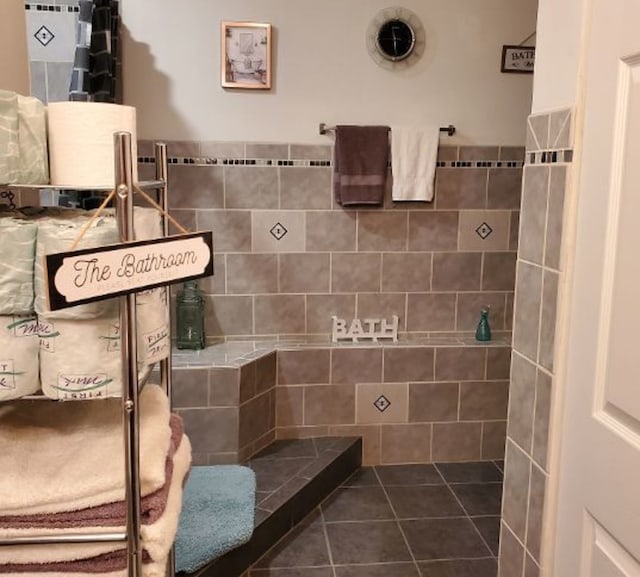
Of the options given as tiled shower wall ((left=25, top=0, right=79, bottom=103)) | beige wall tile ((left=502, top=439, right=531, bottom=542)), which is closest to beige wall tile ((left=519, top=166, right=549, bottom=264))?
beige wall tile ((left=502, top=439, right=531, bottom=542))

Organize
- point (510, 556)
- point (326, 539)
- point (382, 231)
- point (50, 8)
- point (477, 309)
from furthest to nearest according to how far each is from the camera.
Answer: point (477, 309) → point (382, 231) → point (50, 8) → point (326, 539) → point (510, 556)

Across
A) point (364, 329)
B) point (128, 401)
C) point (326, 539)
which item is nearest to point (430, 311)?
point (364, 329)

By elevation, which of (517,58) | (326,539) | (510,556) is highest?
(517,58)

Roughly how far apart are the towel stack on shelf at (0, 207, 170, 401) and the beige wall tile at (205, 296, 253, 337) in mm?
2063

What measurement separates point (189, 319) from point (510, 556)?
1866 mm

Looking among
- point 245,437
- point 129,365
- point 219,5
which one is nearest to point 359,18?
point 219,5

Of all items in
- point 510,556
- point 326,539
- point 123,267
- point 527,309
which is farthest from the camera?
point 326,539

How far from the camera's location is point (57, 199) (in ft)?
8.75

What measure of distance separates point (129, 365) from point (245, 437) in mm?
1898

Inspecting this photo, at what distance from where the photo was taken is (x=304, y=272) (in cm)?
318

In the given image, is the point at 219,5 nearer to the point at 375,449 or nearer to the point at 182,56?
the point at 182,56

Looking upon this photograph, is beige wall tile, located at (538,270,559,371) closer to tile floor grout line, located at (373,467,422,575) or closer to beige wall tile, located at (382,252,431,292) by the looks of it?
tile floor grout line, located at (373,467,422,575)

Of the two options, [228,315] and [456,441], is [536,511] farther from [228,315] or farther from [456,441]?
[228,315]

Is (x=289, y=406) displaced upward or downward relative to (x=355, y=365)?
downward
